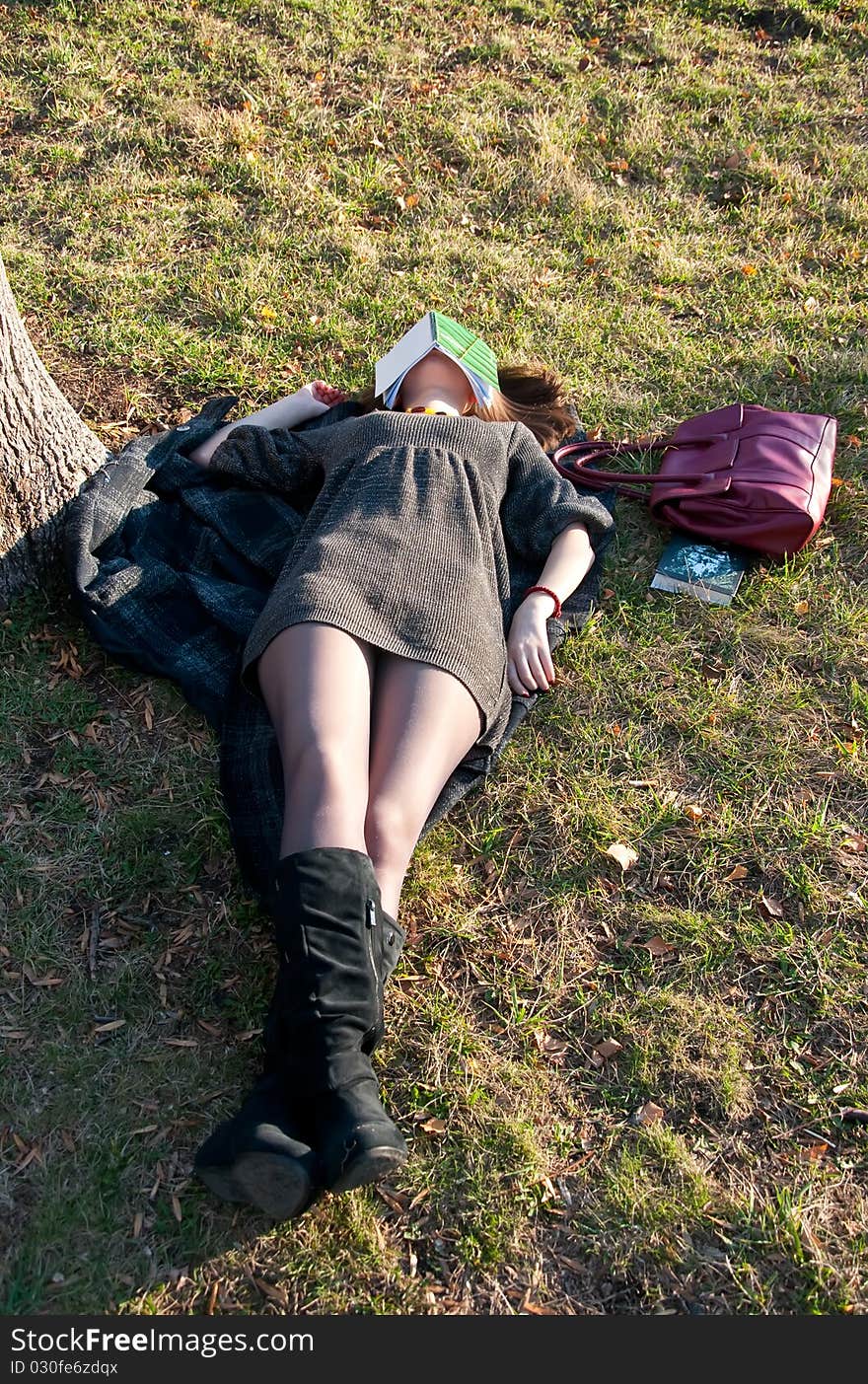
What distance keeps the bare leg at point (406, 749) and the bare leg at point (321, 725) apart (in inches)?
2.2

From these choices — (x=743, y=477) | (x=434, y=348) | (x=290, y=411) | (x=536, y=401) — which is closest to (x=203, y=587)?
(x=290, y=411)

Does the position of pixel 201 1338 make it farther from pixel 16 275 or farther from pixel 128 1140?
pixel 16 275

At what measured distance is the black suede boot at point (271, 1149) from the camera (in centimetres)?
254

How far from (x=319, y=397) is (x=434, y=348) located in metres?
0.58

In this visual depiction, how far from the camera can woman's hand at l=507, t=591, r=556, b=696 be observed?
13.0ft

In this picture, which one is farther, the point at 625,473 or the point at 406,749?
the point at 625,473

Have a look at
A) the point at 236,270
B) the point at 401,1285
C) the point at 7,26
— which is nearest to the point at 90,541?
the point at 236,270

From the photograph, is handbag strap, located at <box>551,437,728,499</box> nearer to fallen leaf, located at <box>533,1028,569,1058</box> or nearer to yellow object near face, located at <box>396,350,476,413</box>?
yellow object near face, located at <box>396,350,476,413</box>

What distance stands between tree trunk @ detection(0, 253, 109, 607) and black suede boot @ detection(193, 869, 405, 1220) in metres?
2.02

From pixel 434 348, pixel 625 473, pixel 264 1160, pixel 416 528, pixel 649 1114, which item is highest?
pixel 434 348

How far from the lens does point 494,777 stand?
12.7 feet

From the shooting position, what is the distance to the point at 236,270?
224 inches

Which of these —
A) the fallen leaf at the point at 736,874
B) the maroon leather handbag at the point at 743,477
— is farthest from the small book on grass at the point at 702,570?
the fallen leaf at the point at 736,874

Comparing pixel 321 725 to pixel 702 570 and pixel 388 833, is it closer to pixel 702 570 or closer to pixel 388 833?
pixel 388 833
